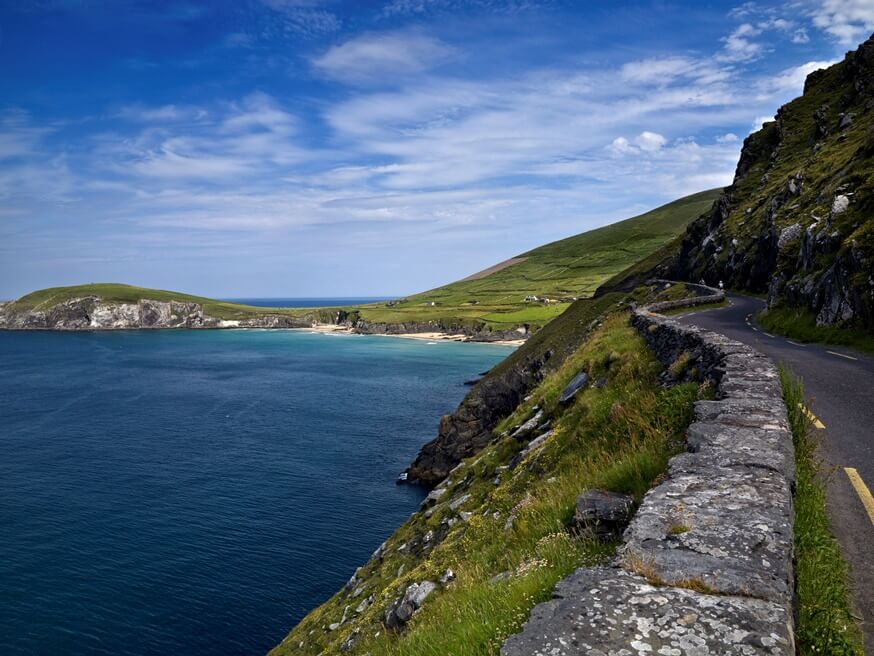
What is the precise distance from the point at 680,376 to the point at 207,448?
6669 centimetres

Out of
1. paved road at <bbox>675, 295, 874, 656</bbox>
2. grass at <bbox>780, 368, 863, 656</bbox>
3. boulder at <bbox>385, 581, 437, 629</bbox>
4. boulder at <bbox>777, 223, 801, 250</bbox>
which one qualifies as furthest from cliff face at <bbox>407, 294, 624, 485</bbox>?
grass at <bbox>780, 368, 863, 656</bbox>

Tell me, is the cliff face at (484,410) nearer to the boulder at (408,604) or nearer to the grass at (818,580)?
the boulder at (408,604)

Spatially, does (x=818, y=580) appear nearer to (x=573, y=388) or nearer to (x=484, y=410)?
(x=573, y=388)

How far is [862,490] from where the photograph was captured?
9.47m

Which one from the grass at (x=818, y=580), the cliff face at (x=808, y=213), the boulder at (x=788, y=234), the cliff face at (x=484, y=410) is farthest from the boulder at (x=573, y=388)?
the boulder at (x=788, y=234)

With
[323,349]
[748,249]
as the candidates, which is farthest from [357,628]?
[323,349]

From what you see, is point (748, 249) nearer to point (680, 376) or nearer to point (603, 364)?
point (603, 364)

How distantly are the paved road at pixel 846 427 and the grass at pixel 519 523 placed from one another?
2.79 m

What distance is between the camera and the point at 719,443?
29.3ft

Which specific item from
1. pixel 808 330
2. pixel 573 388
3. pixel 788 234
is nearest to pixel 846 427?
pixel 573 388

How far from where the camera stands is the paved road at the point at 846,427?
7.35 meters

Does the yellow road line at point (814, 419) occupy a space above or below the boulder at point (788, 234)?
below

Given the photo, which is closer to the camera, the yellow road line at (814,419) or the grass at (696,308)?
the yellow road line at (814,419)

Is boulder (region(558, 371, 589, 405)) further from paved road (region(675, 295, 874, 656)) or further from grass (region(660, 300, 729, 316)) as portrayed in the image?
grass (region(660, 300, 729, 316))
